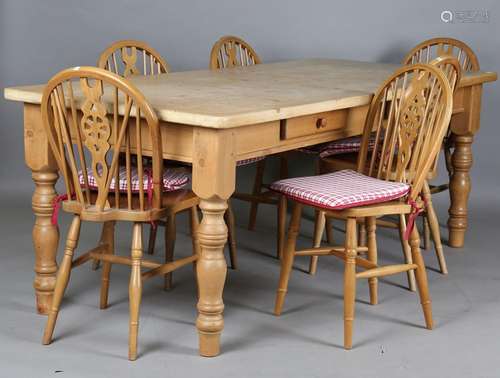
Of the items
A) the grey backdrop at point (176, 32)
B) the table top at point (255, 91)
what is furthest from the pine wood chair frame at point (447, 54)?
the grey backdrop at point (176, 32)

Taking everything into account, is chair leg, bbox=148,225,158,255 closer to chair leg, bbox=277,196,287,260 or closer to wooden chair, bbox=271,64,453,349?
chair leg, bbox=277,196,287,260

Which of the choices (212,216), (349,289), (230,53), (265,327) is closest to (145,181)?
(212,216)

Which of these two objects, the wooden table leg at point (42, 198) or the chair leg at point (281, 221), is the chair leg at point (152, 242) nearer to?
the chair leg at point (281, 221)

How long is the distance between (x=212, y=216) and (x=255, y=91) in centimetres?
71

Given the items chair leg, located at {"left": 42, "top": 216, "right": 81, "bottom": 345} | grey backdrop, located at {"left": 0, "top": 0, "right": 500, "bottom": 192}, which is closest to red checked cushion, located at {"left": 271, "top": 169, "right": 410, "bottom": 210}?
chair leg, located at {"left": 42, "top": 216, "right": 81, "bottom": 345}

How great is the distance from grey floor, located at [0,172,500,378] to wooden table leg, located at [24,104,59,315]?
11 centimetres

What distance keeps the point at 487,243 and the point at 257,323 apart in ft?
5.22

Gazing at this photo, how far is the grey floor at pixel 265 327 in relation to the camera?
315 cm

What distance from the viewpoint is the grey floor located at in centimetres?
315

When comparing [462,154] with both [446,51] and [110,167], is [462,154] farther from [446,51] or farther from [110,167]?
[110,167]

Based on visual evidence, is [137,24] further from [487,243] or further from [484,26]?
[487,243]

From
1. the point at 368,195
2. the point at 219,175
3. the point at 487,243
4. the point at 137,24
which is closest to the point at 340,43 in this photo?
the point at 137,24

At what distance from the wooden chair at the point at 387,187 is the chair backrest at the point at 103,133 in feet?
1.77

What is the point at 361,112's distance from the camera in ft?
12.3
